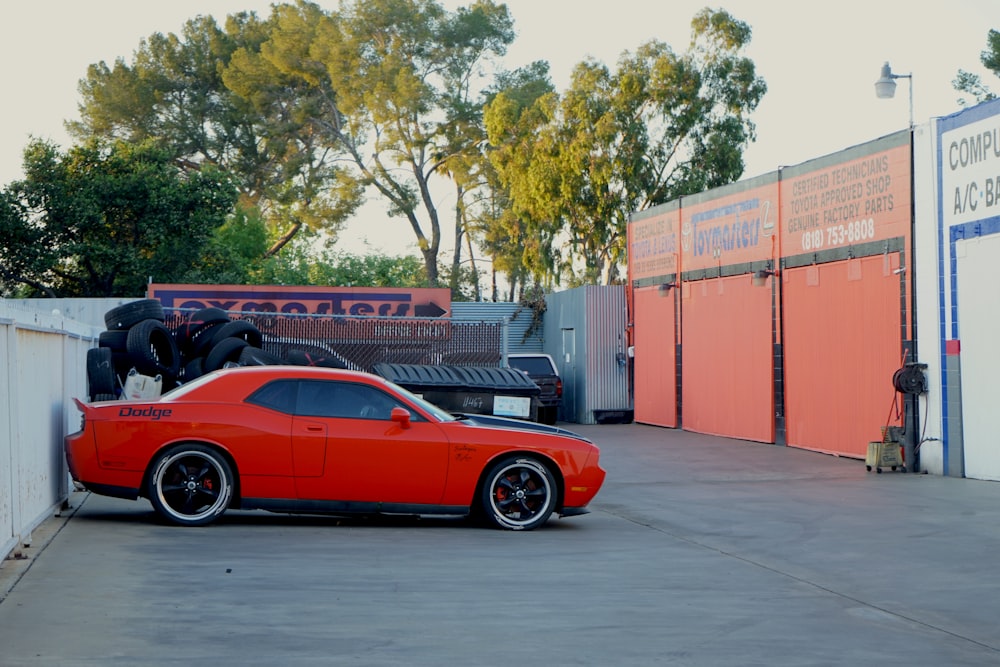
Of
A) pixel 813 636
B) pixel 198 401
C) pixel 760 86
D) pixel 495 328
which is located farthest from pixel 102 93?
pixel 813 636

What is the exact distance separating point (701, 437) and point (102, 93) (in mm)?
41982

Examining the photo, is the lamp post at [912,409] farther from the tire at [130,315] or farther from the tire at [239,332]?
the tire at [130,315]

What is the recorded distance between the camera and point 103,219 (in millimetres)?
45594

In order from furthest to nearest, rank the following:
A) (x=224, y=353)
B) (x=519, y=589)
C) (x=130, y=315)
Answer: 1. (x=224, y=353)
2. (x=130, y=315)
3. (x=519, y=589)

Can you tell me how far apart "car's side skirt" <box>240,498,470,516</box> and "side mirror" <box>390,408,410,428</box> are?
2.32ft

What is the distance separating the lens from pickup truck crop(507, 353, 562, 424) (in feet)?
97.7

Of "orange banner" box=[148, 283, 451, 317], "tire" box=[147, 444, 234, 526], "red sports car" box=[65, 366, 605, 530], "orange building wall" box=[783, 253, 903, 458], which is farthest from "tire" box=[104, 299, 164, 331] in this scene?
"orange banner" box=[148, 283, 451, 317]

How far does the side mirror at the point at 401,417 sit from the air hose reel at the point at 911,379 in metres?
9.64

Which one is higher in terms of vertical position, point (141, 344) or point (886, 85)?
point (886, 85)

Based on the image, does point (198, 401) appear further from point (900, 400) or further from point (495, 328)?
point (495, 328)

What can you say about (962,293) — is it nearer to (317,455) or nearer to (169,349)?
(317,455)

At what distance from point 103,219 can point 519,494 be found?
121 ft

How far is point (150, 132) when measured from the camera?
59656 mm

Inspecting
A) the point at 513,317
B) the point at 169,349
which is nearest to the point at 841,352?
the point at 169,349
